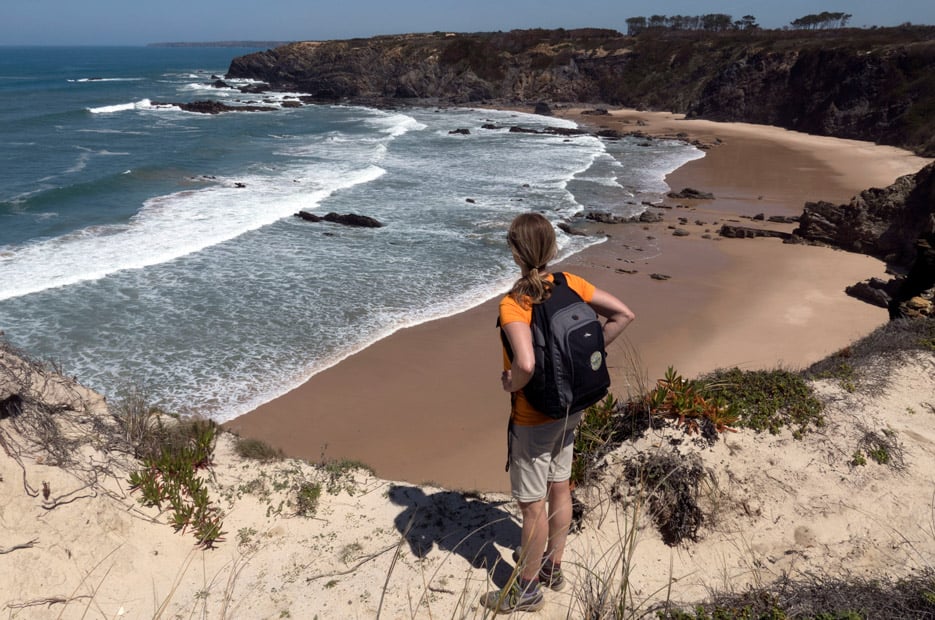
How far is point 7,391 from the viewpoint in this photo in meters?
4.35

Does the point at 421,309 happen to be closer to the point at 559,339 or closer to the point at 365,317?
the point at 365,317

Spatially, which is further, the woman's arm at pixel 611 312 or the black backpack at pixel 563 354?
the woman's arm at pixel 611 312

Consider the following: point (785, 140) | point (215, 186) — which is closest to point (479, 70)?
point (785, 140)

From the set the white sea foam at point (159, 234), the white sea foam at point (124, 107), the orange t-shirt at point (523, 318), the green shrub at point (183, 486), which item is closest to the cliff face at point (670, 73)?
the white sea foam at point (124, 107)

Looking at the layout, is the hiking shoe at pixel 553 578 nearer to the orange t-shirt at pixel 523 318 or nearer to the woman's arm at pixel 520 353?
the orange t-shirt at pixel 523 318

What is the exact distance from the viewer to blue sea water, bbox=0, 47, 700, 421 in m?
10.3

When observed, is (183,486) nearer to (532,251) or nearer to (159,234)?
(532,251)

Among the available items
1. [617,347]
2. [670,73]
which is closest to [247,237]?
[617,347]

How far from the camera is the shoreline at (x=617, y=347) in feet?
25.5

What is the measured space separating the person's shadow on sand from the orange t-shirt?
1.04 meters

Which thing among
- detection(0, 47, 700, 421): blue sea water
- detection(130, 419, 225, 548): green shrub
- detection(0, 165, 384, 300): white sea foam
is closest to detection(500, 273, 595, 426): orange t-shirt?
detection(130, 419, 225, 548): green shrub

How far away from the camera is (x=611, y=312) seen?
3164 millimetres

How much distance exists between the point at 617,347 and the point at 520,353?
24.8 feet

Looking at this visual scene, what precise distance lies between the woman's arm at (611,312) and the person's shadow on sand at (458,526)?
4.49 ft
